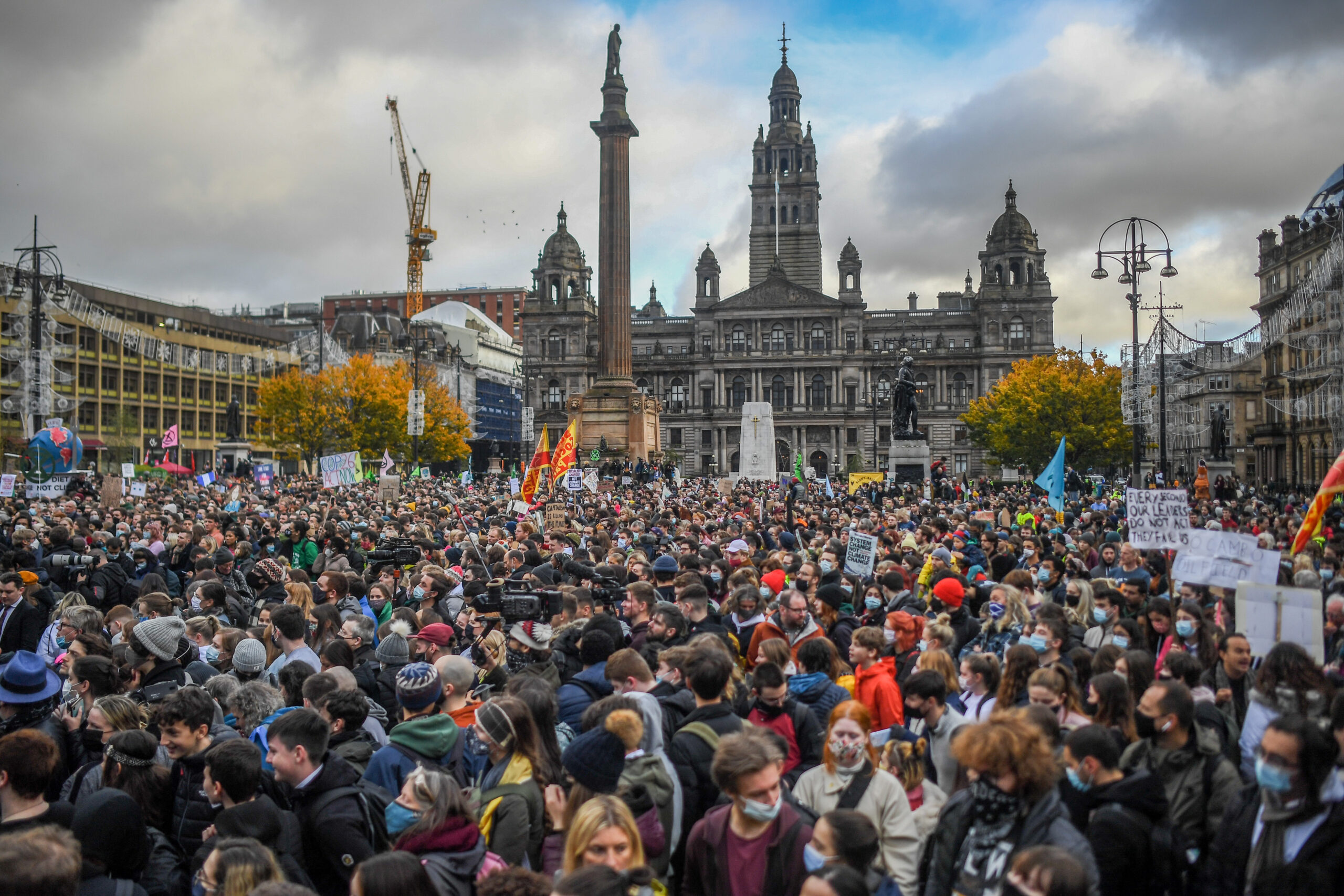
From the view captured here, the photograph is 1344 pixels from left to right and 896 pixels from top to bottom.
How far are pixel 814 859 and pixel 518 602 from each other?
349 centimetres

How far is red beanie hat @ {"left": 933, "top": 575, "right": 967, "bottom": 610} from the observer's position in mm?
8852

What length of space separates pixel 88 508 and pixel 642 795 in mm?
19011

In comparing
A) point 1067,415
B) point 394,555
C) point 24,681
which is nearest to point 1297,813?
point 24,681

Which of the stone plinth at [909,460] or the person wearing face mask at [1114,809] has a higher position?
the stone plinth at [909,460]

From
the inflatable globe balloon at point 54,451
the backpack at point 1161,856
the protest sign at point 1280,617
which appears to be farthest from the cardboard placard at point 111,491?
the backpack at point 1161,856

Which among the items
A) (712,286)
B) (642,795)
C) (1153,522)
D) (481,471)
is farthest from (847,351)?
(642,795)

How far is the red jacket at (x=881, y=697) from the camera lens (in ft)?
19.9

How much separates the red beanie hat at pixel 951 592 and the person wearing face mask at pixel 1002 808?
15.8 ft

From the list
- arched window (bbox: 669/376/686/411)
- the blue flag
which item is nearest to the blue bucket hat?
the blue flag

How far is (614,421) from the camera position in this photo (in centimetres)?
5062

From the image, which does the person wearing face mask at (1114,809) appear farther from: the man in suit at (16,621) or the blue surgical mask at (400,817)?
the man in suit at (16,621)

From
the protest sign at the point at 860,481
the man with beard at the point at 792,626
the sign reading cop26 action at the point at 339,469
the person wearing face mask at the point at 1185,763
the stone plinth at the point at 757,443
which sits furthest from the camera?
the stone plinth at the point at 757,443

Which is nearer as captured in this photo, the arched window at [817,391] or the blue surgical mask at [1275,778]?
the blue surgical mask at [1275,778]

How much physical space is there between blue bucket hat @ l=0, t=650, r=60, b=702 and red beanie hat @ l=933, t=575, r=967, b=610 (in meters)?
6.38
